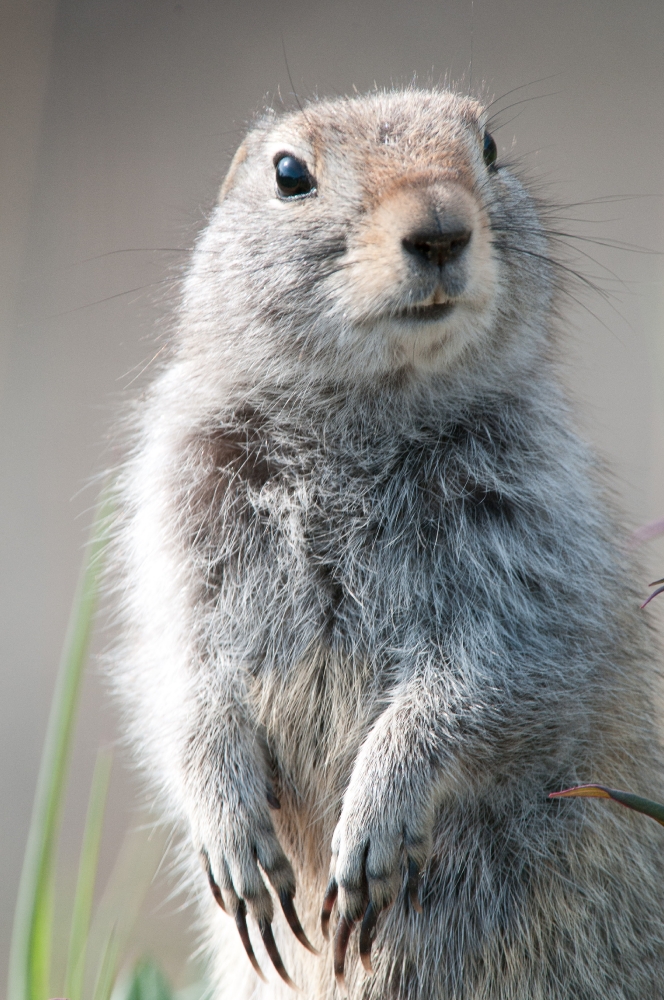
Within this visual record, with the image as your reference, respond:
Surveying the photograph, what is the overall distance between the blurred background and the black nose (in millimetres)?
1176

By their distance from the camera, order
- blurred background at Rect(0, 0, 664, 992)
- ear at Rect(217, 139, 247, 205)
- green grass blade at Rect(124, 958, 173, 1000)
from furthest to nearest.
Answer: blurred background at Rect(0, 0, 664, 992)
ear at Rect(217, 139, 247, 205)
green grass blade at Rect(124, 958, 173, 1000)

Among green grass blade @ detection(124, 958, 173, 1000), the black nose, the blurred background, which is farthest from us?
the blurred background

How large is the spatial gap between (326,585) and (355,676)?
0.19 m

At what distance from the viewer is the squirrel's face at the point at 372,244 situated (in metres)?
1.62

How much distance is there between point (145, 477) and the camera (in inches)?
86.7

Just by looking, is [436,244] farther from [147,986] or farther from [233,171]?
[147,986]

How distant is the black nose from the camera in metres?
1.58

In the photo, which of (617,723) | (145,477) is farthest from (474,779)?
(145,477)

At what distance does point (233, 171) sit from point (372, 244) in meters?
0.83

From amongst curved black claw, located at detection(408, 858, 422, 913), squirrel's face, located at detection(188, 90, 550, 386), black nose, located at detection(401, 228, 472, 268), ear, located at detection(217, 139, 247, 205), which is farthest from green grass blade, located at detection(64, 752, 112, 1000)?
ear, located at detection(217, 139, 247, 205)

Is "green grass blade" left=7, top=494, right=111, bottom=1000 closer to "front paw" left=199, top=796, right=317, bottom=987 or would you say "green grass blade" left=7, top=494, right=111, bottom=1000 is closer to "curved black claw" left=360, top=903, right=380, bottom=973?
"front paw" left=199, top=796, right=317, bottom=987

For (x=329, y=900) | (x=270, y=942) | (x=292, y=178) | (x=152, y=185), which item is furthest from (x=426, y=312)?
(x=152, y=185)

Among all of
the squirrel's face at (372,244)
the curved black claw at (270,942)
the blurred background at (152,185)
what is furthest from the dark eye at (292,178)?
the curved black claw at (270,942)

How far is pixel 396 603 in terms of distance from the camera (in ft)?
6.01
